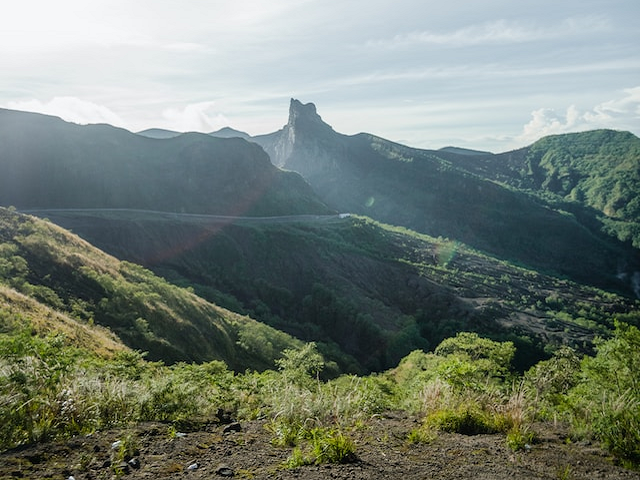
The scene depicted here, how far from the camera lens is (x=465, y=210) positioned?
522 feet

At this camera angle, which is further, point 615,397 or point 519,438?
point 615,397

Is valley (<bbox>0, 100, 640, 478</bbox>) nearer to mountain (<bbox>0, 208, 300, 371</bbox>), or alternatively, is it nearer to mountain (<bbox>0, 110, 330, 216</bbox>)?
mountain (<bbox>0, 208, 300, 371</bbox>)

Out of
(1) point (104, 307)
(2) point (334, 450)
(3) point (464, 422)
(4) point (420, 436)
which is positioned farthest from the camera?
(1) point (104, 307)

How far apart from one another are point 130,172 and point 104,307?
7048 centimetres

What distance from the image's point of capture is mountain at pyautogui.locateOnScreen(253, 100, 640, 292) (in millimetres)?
139500

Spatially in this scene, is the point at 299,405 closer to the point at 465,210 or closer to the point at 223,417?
the point at 223,417

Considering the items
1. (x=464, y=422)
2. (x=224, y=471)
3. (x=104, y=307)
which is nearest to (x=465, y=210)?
(x=104, y=307)

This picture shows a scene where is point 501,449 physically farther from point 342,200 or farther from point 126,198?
point 342,200

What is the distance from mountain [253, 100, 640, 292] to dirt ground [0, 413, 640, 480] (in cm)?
14253

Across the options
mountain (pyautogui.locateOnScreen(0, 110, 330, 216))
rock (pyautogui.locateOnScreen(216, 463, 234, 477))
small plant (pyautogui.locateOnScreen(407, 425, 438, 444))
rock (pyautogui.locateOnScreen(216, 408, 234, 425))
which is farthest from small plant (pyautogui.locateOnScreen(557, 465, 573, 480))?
mountain (pyautogui.locateOnScreen(0, 110, 330, 216))

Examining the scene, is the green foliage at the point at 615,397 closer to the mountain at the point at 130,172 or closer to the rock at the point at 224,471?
the rock at the point at 224,471

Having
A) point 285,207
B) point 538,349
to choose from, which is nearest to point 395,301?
point 538,349

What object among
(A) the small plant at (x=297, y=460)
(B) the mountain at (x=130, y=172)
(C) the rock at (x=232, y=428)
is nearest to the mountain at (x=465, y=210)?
(B) the mountain at (x=130, y=172)

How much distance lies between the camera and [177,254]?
62.1 m
